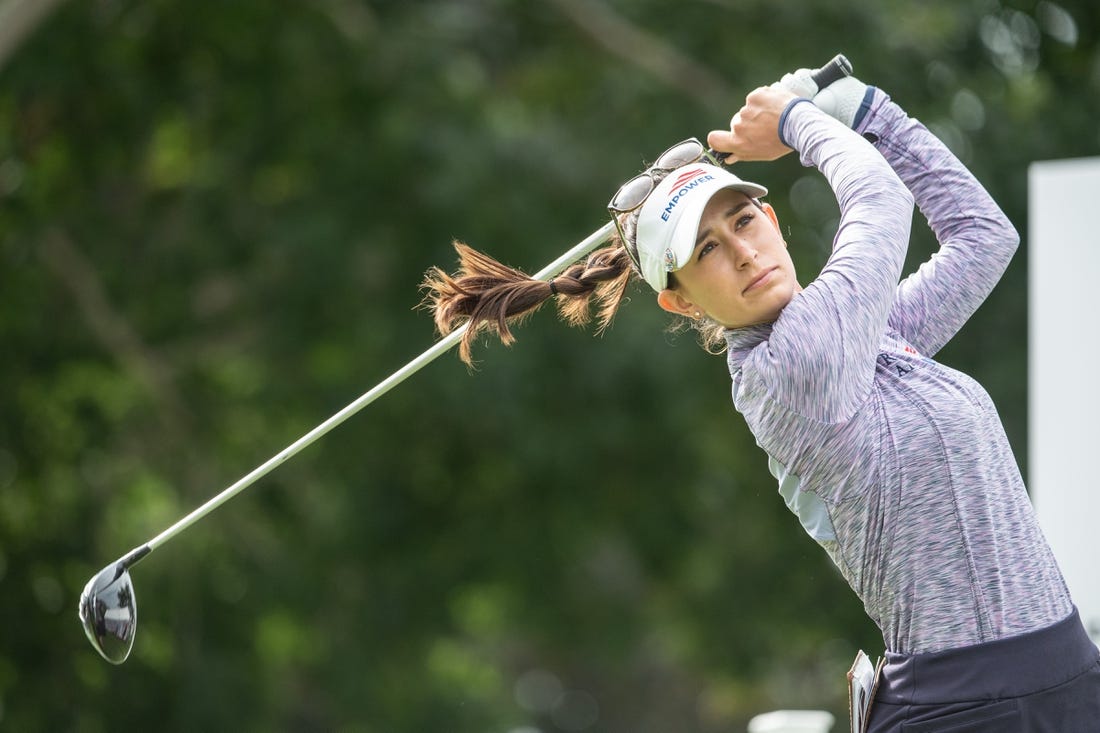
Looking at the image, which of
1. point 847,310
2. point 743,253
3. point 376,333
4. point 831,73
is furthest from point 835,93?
point 376,333

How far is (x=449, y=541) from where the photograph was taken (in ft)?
44.5

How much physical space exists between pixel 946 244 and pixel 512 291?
2.57 feet

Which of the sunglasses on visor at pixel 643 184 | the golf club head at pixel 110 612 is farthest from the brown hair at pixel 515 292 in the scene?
the golf club head at pixel 110 612

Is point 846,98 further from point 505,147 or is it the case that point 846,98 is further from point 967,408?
point 505,147

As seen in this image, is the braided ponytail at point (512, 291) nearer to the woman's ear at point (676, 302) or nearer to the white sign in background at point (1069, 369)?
the woman's ear at point (676, 302)

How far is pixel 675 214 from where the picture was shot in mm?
2467

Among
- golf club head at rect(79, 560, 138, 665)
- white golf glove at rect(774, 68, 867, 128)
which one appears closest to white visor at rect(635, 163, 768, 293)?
white golf glove at rect(774, 68, 867, 128)

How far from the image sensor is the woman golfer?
228 cm

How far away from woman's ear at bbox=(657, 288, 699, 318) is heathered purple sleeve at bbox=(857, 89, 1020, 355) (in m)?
0.36

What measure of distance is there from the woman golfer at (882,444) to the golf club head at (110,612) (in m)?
1.56

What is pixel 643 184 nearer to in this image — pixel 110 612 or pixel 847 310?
pixel 847 310

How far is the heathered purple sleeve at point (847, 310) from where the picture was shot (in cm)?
227

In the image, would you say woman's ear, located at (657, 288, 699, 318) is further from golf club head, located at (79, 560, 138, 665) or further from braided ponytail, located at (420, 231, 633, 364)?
golf club head, located at (79, 560, 138, 665)

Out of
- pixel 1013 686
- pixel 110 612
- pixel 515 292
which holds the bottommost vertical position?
pixel 1013 686
